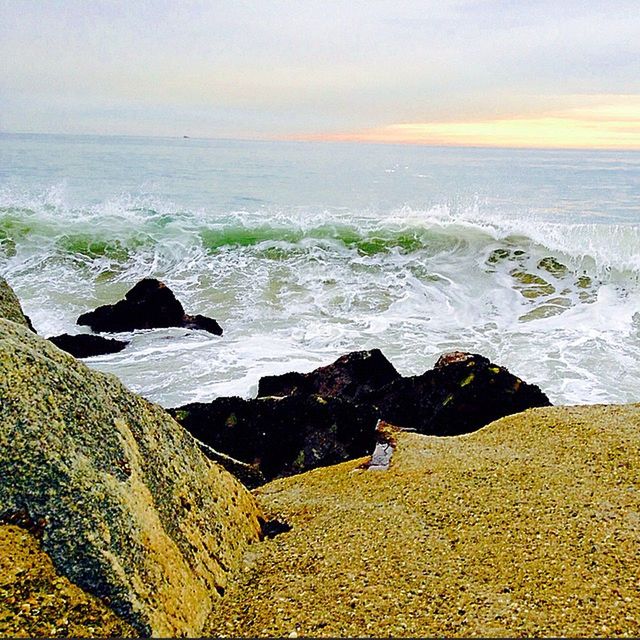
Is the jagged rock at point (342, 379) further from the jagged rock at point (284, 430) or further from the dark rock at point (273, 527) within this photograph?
the dark rock at point (273, 527)

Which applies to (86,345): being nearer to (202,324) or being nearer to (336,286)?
(202,324)

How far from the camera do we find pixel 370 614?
3.12 m

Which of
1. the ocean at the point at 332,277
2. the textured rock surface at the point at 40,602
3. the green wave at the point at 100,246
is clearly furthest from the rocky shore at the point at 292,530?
the green wave at the point at 100,246

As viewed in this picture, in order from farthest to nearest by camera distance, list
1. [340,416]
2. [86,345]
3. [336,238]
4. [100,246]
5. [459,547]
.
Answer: [336,238] → [100,246] → [86,345] → [340,416] → [459,547]

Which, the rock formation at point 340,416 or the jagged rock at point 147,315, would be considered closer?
the rock formation at point 340,416

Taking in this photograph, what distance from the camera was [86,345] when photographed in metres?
11.9

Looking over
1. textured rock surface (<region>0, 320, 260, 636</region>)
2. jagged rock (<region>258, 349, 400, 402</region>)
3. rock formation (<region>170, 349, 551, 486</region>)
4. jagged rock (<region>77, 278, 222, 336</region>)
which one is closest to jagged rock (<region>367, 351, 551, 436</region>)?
rock formation (<region>170, 349, 551, 486</region>)

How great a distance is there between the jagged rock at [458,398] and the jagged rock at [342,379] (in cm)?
84

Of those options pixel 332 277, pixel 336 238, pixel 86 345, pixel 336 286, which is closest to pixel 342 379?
pixel 86 345

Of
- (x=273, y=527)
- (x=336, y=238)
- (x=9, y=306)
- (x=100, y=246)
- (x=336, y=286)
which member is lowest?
(x=336, y=286)

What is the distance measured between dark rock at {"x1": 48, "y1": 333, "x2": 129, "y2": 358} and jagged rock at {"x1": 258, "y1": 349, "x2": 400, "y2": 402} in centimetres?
418

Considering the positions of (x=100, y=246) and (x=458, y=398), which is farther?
(x=100, y=246)

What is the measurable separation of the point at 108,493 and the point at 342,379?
20.0 feet

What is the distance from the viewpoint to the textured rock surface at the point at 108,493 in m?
2.85
